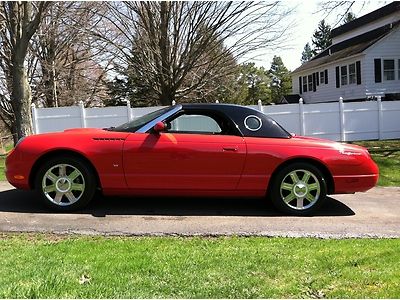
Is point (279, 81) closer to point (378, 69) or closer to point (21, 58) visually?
point (378, 69)

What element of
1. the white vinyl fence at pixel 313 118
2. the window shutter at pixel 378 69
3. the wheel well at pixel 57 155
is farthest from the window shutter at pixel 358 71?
the wheel well at pixel 57 155

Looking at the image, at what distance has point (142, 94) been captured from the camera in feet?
85.7

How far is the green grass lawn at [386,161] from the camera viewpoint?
9.29m

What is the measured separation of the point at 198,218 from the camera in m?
5.65

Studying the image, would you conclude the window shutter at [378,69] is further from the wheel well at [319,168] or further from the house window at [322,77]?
the wheel well at [319,168]

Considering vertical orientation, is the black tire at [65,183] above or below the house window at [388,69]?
below

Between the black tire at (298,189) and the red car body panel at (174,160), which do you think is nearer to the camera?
the red car body panel at (174,160)

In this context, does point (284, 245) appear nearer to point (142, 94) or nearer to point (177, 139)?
point (177, 139)

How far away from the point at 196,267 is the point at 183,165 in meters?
2.23

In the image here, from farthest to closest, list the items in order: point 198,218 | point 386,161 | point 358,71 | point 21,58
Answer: point 358,71
point 21,58
point 386,161
point 198,218

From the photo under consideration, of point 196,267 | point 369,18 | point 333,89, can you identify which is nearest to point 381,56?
point 333,89

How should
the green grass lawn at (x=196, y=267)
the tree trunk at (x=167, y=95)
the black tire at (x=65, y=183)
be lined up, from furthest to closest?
the tree trunk at (x=167, y=95), the black tire at (x=65, y=183), the green grass lawn at (x=196, y=267)

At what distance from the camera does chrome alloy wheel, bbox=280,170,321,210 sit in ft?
19.6

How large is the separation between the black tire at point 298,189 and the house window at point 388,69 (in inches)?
950
